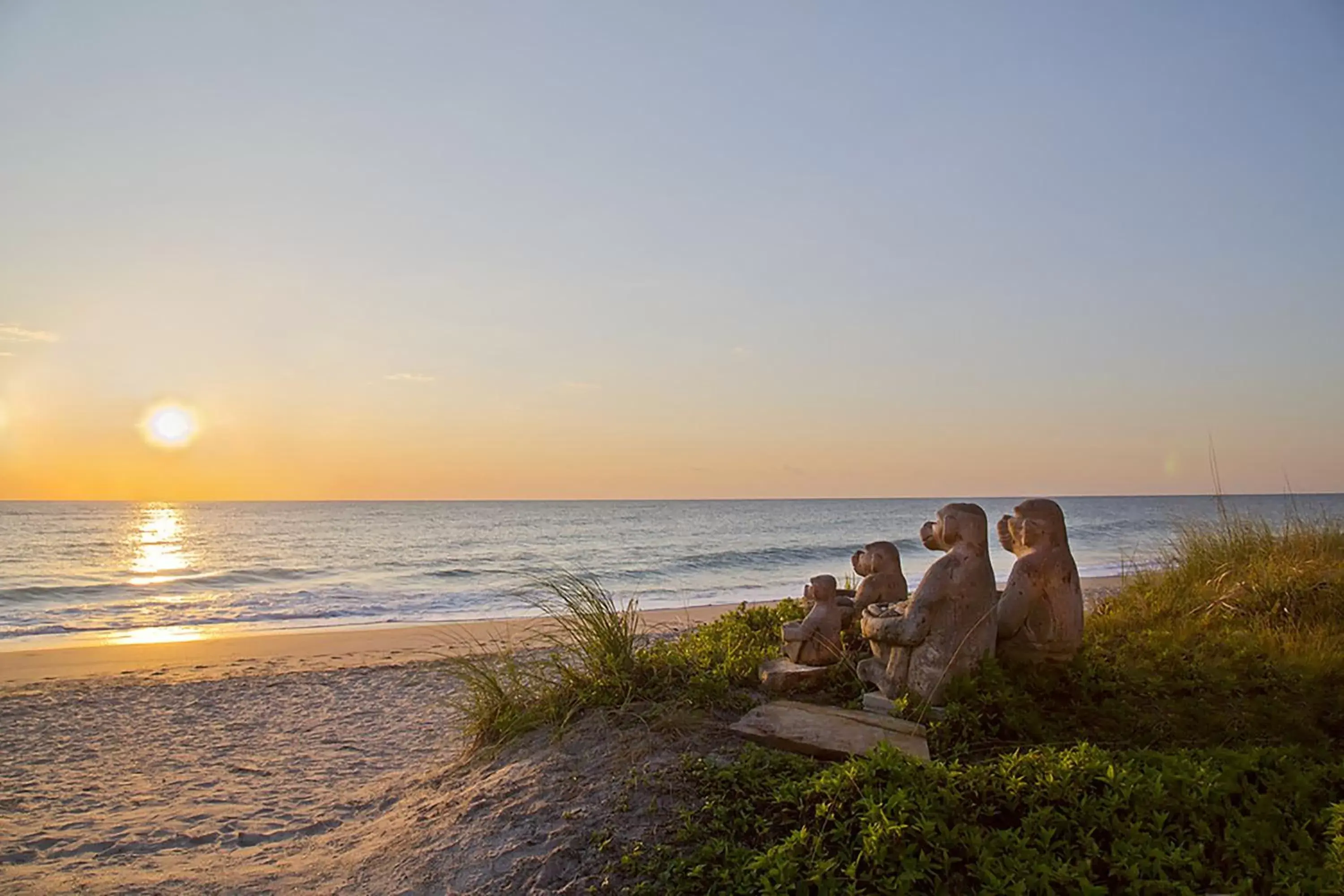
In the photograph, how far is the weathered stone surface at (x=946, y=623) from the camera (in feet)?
18.0

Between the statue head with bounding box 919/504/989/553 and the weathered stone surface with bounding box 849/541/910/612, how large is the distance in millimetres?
1193

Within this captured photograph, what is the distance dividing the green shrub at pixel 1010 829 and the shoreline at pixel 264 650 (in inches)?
241

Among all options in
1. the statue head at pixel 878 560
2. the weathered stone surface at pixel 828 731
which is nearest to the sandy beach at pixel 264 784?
the weathered stone surface at pixel 828 731

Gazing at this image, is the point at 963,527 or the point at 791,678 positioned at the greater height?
the point at 963,527

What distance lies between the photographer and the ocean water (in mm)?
20844

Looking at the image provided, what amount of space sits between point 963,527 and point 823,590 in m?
1.49

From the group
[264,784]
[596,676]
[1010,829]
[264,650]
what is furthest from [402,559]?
[1010,829]

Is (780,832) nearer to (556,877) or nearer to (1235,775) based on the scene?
(556,877)

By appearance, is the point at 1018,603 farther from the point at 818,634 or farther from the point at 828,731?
the point at 828,731

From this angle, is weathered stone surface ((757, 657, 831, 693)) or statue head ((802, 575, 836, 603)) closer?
weathered stone surface ((757, 657, 831, 693))

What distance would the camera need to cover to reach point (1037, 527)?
5891mm

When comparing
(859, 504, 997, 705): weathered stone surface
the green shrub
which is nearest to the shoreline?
(859, 504, 997, 705): weathered stone surface

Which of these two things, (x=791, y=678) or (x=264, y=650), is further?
(x=264, y=650)

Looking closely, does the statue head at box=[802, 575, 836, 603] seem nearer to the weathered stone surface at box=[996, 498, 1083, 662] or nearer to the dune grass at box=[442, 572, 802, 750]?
→ the dune grass at box=[442, 572, 802, 750]
